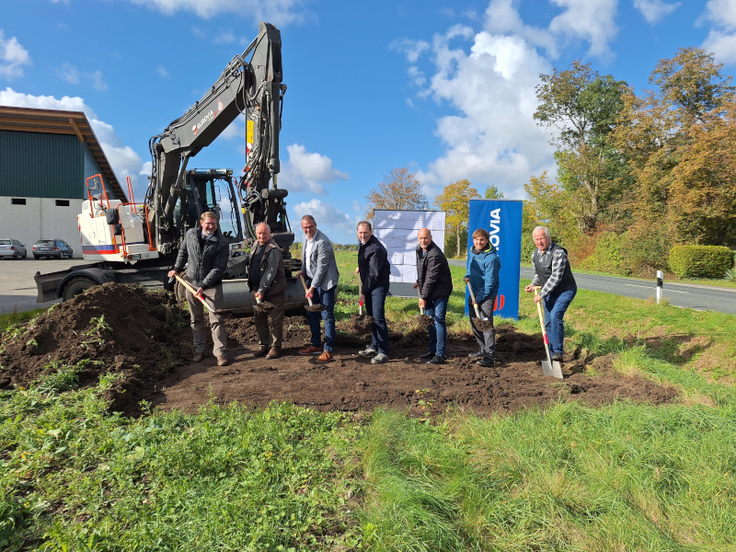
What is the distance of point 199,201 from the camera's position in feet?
31.8

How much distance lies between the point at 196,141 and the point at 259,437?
24.1 feet

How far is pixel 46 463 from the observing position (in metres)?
3.37

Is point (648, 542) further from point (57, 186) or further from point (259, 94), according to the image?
point (57, 186)

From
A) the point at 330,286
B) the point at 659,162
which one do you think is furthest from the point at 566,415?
the point at 659,162

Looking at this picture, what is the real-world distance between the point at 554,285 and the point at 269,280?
12.7 ft

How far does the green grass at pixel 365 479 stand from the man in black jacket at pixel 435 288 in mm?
2226

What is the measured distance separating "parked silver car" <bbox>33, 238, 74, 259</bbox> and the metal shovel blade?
35.4m

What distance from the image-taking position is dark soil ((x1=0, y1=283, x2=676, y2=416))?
15.7 ft

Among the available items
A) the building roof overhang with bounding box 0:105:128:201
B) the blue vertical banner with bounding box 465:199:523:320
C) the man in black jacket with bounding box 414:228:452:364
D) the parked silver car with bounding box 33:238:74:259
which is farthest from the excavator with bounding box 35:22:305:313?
the building roof overhang with bounding box 0:105:128:201

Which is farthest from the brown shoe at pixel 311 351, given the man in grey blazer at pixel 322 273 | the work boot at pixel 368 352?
the work boot at pixel 368 352

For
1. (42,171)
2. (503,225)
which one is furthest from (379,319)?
(42,171)

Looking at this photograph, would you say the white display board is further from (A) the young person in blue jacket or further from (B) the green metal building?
(B) the green metal building

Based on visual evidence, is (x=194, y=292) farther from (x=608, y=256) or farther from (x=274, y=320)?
(x=608, y=256)

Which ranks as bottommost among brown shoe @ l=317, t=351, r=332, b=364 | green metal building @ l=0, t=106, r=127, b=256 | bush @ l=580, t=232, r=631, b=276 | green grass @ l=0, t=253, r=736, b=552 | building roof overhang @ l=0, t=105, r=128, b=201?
green grass @ l=0, t=253, r=736, b=552
